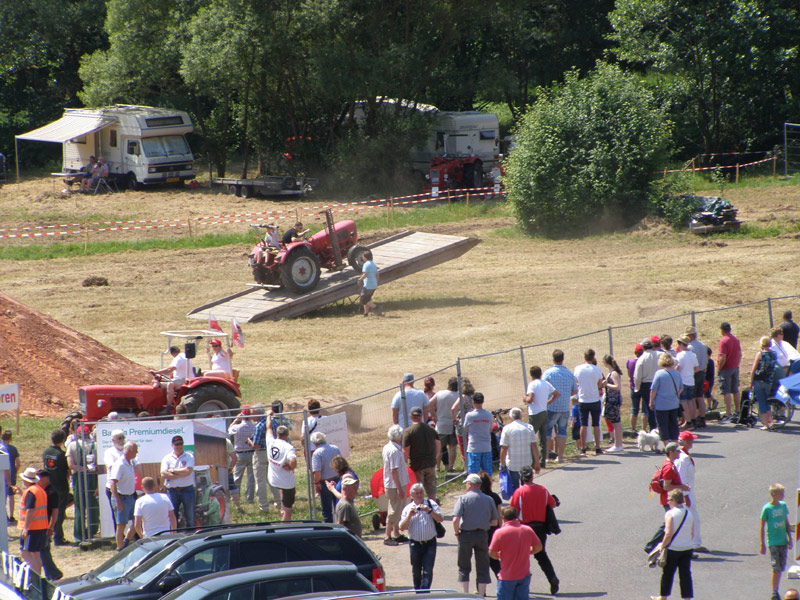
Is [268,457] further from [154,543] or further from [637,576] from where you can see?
[637,576]

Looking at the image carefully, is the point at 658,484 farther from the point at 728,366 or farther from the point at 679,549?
the point at 728,366

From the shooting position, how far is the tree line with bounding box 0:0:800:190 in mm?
38781

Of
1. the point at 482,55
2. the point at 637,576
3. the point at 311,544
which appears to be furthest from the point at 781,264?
the point at 482,55

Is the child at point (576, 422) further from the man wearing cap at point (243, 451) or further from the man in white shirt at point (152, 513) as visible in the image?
the man in white shirt at point (152, 513)

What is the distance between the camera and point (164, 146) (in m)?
41.1

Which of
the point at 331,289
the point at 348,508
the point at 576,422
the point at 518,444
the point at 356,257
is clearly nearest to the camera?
the point at 348,508

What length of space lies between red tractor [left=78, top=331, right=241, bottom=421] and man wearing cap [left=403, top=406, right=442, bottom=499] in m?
3.45

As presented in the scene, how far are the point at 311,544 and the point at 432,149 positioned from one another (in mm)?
35090

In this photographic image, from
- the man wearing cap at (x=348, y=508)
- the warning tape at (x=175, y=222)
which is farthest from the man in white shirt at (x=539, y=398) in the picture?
the warning tape at (x=175, y=222)

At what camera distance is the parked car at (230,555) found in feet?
25.2

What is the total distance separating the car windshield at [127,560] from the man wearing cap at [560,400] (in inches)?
247

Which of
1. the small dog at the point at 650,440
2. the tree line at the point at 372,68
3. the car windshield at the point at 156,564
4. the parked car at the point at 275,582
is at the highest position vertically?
the tree line at the point at 372,68

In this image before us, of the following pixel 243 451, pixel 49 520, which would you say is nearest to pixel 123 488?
pixel 49 520

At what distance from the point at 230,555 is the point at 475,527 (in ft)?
7.91
